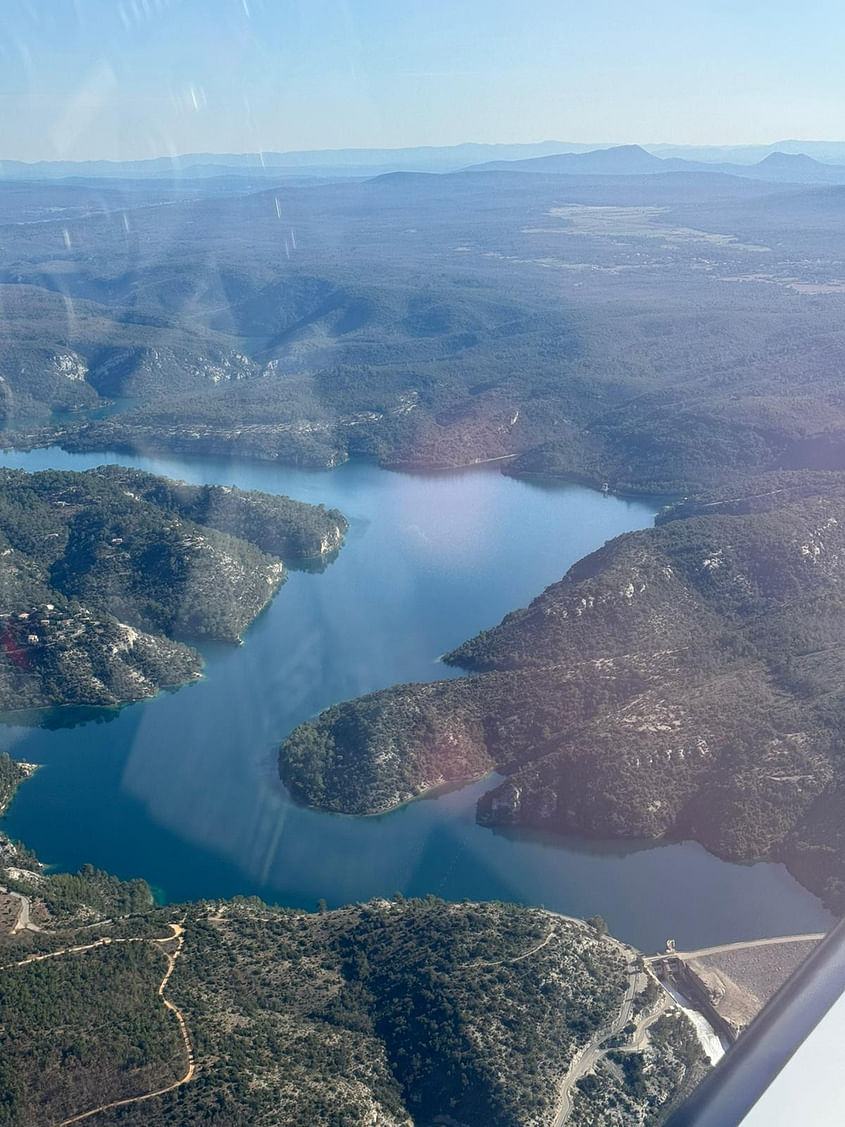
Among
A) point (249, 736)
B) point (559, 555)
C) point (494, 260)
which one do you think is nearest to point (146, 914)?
point (249, 736)

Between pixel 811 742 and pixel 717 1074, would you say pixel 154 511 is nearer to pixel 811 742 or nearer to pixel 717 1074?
pixel 811 742

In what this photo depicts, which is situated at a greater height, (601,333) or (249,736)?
(601,333)

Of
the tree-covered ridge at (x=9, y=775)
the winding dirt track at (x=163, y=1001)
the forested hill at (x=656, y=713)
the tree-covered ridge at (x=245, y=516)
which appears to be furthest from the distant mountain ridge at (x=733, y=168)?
the winding dirt track at (x=163, y=1001)

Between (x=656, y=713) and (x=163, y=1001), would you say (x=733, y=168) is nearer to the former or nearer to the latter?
(x=656, y=713)

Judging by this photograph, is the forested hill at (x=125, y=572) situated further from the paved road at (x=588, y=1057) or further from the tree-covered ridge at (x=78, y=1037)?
the paved road at (x=588, y=1057)

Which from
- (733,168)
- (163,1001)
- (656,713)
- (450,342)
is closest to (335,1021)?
(163,1001)

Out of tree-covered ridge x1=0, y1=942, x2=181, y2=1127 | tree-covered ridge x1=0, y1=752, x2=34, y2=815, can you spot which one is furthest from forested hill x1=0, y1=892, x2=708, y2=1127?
tree-covered ridge x1=0, y1=752, x2=34, y2=815
